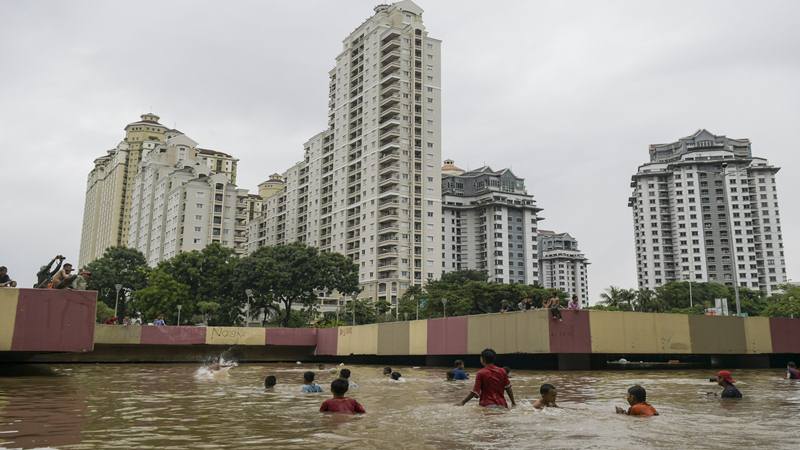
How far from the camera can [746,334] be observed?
31750 mm

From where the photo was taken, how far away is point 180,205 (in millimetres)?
120750

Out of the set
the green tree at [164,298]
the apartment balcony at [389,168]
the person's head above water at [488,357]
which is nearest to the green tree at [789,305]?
the apartment balcony at [389,168]

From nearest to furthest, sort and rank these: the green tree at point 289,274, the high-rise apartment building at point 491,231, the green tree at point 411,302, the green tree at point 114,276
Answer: the green tree at point 289,274
the green tree at point 411,302
the green tree at point 114,276
the high-rise apartment building at point 491,231

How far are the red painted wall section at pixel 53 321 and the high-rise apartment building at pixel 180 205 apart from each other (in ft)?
301

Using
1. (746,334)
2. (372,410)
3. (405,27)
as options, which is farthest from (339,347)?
(405,27)

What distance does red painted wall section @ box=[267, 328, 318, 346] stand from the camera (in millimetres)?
43844

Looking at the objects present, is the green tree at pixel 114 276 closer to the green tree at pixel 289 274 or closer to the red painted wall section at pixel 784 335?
the green tree at pixel 289 274

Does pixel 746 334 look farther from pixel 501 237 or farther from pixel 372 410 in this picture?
pixel 501 237

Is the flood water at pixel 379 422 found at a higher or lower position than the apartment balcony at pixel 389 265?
lower

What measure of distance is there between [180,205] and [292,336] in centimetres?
8409

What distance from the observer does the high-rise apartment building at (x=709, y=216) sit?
13750cm

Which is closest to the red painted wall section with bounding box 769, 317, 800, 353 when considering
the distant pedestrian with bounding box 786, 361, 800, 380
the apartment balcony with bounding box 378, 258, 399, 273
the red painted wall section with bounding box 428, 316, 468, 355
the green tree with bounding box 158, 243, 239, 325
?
the distant pedestrian with bounding box 786, 361, 800, 380

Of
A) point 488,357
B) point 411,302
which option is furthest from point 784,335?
point 411,302

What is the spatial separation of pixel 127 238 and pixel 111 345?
12703cm
